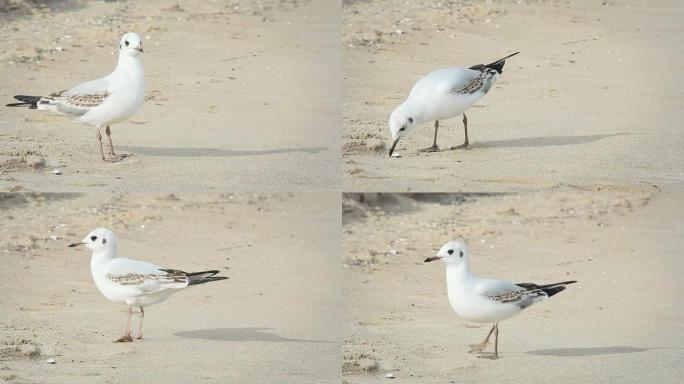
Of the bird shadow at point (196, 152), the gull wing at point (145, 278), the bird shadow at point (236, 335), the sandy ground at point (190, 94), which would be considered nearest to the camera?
the gull wing at point (145, 278)

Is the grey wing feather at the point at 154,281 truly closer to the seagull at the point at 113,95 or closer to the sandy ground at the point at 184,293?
the sandy ground at the point at 184,293

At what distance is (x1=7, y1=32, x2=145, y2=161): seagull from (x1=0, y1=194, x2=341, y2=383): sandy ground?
4.37ft

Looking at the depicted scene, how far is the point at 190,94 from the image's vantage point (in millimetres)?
11461

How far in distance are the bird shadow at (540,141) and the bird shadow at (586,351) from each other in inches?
74.6

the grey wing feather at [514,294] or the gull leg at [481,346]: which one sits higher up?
the grey wing feather at [514,294]

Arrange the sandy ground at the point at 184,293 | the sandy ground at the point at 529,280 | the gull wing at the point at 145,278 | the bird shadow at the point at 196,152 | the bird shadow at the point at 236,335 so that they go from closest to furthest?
1. the sandy ground at the point at 184,293
2. the sandy ground at the point at 529,280
3. the gull wing at the point at 145,278
4. the bird shadow at the point at 236,335
5. the bird shadow at the point at 196,152

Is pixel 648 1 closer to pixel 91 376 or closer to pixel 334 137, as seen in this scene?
pixel 334 137

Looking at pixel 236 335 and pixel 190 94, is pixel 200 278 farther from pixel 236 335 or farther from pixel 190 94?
pixel 190 94

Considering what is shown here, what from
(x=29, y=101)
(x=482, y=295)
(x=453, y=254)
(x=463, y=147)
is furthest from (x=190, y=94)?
(x=482, y=295)

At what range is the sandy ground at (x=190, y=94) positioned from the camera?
31.6 feet

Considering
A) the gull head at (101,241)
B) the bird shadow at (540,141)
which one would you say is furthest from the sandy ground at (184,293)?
the bird shadow at (540,141)

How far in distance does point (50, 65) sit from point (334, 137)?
116 inches

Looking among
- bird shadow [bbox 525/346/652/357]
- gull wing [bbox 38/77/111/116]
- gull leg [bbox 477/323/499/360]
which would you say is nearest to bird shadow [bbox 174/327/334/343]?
gull leg [bbox 477/323/499/360]

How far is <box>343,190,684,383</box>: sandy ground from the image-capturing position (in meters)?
8.40
